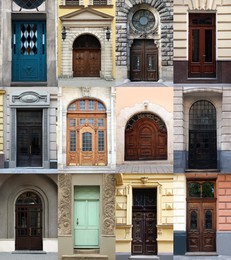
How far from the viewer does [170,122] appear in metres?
12.9

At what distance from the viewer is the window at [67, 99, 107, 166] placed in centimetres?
1287

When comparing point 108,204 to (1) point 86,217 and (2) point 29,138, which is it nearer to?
(1) point 86,217

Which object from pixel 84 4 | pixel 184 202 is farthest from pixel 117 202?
pixel 84 4

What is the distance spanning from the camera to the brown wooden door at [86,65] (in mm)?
12961

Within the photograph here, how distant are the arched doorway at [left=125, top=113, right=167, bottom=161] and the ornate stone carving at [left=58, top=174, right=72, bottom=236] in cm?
154

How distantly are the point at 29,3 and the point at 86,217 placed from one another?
5340mm

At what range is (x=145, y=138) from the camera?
12906 millimetres

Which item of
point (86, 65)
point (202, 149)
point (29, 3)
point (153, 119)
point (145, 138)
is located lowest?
point (202, 149)

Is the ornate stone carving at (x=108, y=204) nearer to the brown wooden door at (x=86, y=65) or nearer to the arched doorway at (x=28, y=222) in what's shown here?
the arched doorway at (x=28, y=222)

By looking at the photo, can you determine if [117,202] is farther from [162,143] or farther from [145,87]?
[145,87]

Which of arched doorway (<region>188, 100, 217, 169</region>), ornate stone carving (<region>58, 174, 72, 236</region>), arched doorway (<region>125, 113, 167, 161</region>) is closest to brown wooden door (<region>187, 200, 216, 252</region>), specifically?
arched doorway (<region>188, 100, 217, 169</region>)

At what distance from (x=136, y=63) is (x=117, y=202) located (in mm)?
3291

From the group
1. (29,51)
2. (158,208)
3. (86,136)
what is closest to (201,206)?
(158,208)

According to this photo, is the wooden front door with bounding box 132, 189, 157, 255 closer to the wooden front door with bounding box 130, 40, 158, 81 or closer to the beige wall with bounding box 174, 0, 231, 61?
the wooden front door with bounding box 130, 40, 158, 81
